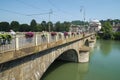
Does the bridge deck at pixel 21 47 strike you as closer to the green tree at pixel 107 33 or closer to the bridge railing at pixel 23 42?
the bridge railing at pixel 23 42

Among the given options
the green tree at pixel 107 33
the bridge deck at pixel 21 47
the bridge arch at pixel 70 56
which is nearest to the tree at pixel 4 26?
the bridge arch at pixel 70 56

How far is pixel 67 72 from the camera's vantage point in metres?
20.2

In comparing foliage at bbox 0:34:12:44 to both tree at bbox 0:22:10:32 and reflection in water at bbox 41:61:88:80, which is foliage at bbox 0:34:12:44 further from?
tree at bbox 0:22:10:32

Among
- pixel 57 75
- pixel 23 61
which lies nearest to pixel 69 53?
pixel 57 75

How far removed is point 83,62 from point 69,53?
2422 mm

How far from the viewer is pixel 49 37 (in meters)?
12.7

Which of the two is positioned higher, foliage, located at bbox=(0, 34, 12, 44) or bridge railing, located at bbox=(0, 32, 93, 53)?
foliage, located at bbox=(0, 34, 12, 44)

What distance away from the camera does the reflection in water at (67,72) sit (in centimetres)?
1802

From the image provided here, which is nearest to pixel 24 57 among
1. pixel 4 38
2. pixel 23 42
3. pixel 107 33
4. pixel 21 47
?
pixel 21 47

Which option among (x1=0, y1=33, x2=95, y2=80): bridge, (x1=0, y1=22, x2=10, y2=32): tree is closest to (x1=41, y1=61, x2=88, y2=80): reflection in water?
(x1=0, y1=33, x2=95, y2=80): bridge

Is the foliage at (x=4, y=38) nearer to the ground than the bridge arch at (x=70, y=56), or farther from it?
farther from it

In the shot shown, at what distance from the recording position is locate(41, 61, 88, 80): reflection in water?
18016mm

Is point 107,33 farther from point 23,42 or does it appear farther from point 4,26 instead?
point 23,42

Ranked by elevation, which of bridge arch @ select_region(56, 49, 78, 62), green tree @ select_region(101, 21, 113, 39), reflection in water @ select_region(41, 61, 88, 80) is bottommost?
reflection in water @ select_region(41, 61, 88, 80)
